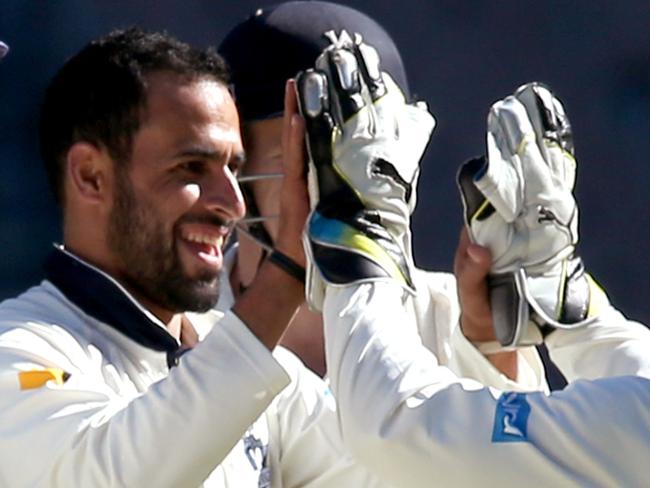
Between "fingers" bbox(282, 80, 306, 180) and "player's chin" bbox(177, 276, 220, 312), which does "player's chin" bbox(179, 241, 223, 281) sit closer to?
"player's chin" bbox(177, 276, 220, 312)

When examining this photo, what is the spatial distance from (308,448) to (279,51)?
0.77m

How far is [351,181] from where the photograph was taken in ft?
6.88

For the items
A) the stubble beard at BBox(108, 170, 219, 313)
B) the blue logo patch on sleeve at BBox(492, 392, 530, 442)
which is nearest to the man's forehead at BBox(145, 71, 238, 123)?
the stubble beard at BBox(108, 170, 219, 313)

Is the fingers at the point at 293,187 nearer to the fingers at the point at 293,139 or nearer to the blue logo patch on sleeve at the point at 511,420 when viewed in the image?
the fingers at the point at 293,139

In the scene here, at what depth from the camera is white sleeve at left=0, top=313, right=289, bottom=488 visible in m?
2.02

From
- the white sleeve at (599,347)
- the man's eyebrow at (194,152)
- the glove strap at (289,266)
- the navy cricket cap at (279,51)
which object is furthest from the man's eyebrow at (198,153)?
the navy cricket cap at (279,51)

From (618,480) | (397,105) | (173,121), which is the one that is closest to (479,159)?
(397,105)

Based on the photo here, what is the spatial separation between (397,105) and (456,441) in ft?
1.40

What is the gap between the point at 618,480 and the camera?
6.29 ft

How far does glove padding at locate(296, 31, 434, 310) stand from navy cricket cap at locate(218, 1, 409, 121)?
2.36 ft

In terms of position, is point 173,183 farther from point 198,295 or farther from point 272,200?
point 272,200

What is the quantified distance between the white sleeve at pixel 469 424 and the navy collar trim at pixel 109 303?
307mm

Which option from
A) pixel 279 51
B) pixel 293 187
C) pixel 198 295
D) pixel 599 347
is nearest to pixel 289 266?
pixel 293 187

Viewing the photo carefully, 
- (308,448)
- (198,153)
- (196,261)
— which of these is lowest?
(308,448)
